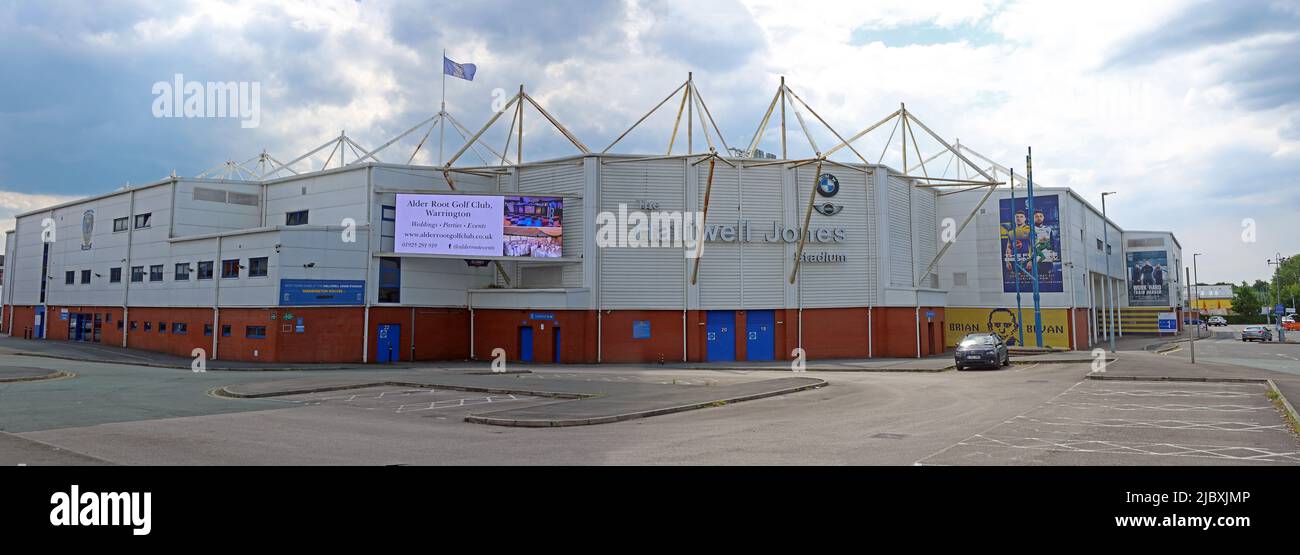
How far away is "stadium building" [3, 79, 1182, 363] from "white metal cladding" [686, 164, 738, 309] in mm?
113

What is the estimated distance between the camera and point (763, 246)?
4141cm

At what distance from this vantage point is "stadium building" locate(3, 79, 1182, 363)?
38.0 m

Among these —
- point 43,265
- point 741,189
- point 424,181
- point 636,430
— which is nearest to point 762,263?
point 741,189

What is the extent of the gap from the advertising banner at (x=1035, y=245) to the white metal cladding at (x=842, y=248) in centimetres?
1445

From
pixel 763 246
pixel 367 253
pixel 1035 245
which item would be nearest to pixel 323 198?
pixel 367 253

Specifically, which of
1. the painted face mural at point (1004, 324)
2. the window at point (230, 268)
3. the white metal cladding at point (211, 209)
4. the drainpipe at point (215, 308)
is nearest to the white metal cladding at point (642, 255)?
the window at point (230, 268)

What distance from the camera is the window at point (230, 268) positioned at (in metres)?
38.8

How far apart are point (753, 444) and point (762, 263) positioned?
29.7m

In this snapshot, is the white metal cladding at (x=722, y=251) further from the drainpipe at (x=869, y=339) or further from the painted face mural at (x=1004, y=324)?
the painted face mural at (x=1004, y=324)

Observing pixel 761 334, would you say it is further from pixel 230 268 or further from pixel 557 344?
pixel 230 268
